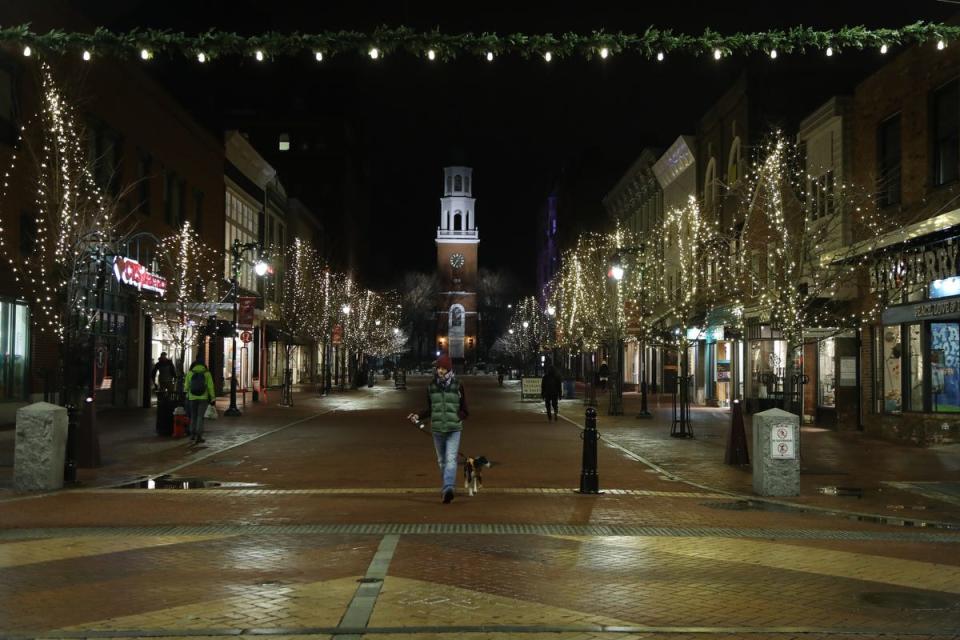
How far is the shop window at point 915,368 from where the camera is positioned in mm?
22812

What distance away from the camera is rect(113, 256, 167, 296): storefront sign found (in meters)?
29.0

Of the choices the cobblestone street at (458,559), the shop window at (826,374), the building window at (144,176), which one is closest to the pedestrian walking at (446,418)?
the cobblestone street at (458,559)

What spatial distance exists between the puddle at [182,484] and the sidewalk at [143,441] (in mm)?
393

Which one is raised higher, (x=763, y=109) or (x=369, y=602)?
(x=763, y=109)

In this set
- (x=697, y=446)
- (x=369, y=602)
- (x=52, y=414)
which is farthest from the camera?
(x=697, y=446)

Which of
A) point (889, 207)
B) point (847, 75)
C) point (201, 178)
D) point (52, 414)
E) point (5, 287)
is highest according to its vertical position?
point (847, 75)

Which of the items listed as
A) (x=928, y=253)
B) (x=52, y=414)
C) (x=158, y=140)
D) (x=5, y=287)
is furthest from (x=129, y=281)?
(x=928, y=253)

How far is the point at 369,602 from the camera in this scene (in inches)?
307

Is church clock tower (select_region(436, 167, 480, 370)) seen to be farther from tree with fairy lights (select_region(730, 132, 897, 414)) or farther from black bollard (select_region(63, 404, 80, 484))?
black bollard (select_region(63, 404, 80, 484))

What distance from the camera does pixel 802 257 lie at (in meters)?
19.5

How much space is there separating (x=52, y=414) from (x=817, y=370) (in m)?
21.4

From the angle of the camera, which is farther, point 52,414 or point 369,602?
point 52,414

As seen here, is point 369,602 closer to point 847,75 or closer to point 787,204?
point 787,204

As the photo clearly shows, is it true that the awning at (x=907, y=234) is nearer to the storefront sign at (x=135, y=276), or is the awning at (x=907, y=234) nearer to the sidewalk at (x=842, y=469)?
the sidewalk at (x=842, y=469)
